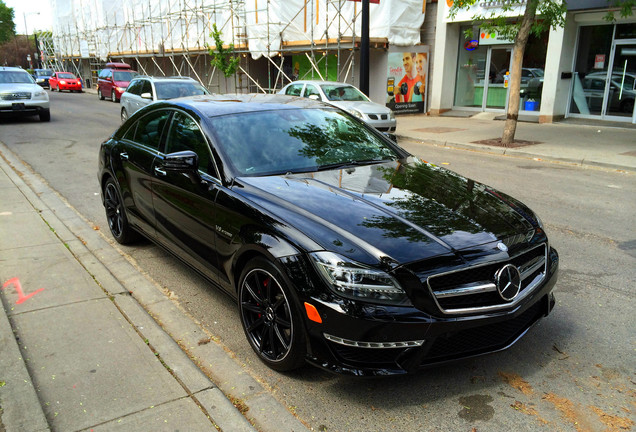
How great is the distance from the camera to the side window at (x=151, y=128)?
4.88 m

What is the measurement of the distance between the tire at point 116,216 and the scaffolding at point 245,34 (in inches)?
628

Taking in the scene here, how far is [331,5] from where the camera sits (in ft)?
73.6

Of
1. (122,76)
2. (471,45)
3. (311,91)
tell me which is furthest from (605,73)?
(122,76)

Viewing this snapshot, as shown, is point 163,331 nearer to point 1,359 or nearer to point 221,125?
point 1,359

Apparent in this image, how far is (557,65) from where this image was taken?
57.3 feet

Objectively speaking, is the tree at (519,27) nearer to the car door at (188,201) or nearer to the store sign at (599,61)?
the store sign at (599,61)

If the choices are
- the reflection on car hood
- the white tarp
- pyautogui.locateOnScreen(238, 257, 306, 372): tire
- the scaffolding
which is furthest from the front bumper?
the white tarp

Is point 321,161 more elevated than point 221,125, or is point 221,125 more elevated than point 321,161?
point 221,125

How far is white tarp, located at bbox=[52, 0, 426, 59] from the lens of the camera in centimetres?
2120

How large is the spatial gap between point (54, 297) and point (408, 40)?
19.6 m

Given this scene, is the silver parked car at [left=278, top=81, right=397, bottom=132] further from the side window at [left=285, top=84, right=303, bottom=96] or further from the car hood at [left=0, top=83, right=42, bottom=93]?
the car hood at [left=0, top=83, right=42, bottom=93]

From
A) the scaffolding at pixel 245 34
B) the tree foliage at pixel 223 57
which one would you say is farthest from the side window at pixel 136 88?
the tree foliage at pixel 223 57

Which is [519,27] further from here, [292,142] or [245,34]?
[245,34]

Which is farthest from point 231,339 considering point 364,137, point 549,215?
point 549,215
